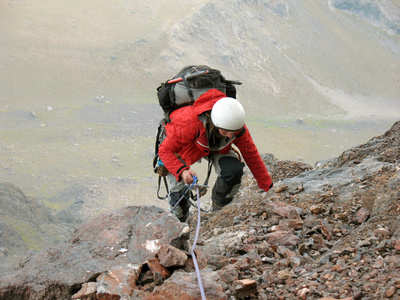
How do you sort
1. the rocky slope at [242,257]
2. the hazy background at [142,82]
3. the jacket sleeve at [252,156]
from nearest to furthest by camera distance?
the rocky slope at [242,257] < the jacket sleeve at [252,156] < the hazy background at [142,82]

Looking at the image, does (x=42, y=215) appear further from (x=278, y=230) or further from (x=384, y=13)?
(x=384, y=13)

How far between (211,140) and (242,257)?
1.45 meters

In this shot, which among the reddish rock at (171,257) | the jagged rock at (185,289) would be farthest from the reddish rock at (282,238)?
the jagged rock at (185,289)

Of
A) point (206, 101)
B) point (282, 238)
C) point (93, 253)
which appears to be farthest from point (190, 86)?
point (93, 253)

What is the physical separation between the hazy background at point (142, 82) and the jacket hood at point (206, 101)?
94.2ft

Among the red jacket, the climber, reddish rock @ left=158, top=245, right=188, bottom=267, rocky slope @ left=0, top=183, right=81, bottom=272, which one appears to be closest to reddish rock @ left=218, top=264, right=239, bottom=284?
reddish rock @ left=158, top=245, right=188, bottom=267

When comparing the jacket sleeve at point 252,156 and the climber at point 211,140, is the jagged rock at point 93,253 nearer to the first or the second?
the climber at point 211,140

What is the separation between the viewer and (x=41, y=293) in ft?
11.0

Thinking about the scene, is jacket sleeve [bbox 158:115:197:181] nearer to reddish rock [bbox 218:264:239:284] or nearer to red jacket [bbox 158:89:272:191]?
red jacket [bbox 158:89:272:191]

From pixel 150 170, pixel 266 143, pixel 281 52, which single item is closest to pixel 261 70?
pixel 281 52

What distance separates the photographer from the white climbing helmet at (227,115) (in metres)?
4.14

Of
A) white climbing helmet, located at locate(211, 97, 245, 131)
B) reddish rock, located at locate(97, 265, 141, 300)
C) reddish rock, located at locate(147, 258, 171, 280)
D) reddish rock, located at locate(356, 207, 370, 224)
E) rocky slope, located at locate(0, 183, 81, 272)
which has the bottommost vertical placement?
rocky slope, located at locate(0, 183, 81, 272)

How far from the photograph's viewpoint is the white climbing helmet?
4.14 meters

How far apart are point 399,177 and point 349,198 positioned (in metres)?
0.73
